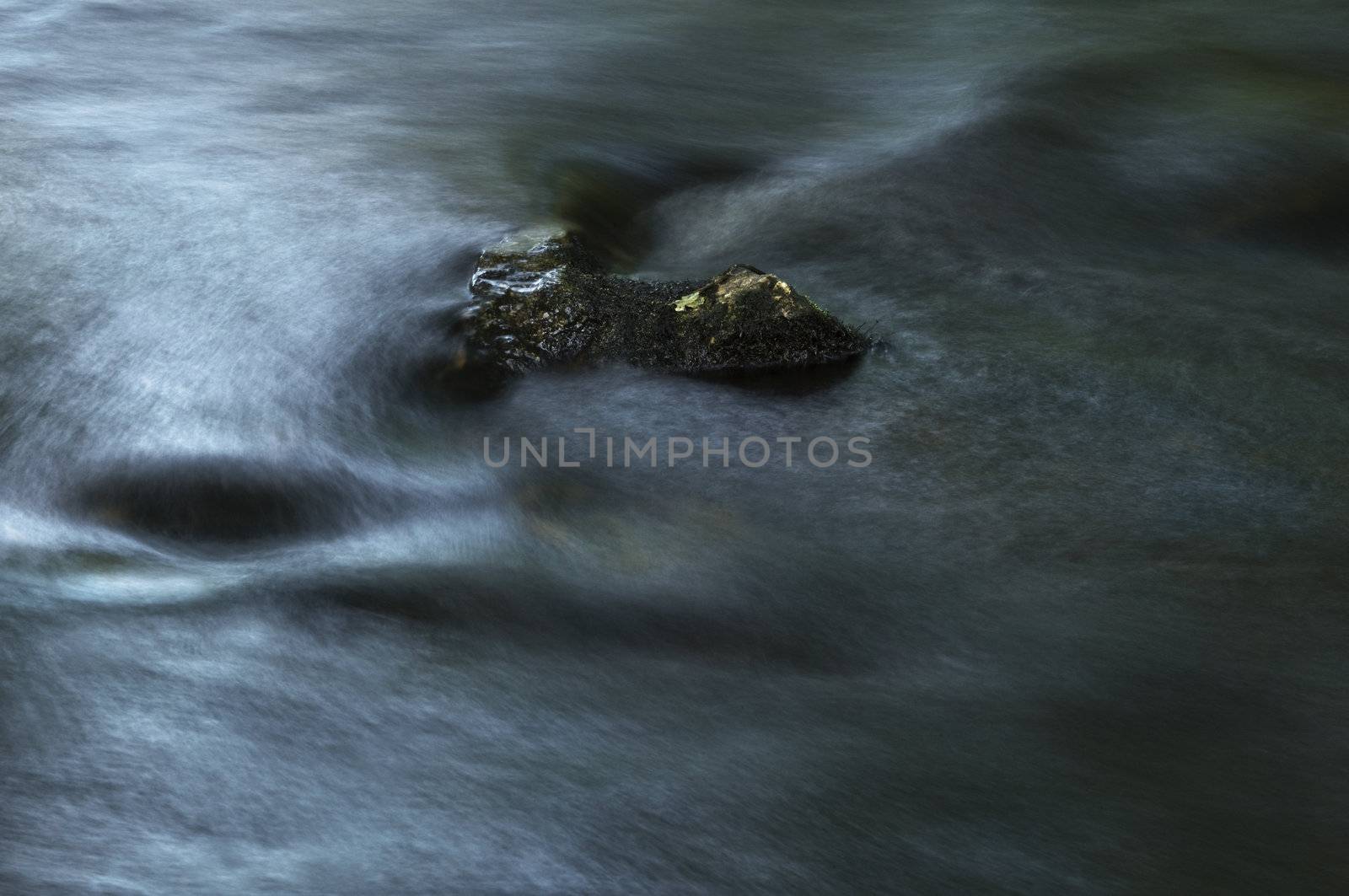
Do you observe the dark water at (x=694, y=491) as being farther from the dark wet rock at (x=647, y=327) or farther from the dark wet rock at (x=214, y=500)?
the dark wet rock at (x=647, y=327)

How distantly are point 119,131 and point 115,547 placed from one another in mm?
4421

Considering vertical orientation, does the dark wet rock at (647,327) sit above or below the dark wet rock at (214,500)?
above

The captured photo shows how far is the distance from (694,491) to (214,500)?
1840 millimetres

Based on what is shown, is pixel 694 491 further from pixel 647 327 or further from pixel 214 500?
pixel 214 500

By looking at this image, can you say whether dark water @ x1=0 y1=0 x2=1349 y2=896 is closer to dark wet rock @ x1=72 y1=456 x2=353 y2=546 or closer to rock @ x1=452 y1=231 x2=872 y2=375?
dark wet rock @ x1=72 y1=456 x2=353 y2=546


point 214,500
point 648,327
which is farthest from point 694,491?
point 214,500

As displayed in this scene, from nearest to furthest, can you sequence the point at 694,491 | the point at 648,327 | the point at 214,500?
the point at 214,500, the point at 694,491, the point at 648,327

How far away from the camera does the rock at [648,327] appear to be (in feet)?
19.7

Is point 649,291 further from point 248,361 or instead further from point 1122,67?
point 1122,67

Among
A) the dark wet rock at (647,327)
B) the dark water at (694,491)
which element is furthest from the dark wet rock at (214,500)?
the dark wet rock at (647,327)

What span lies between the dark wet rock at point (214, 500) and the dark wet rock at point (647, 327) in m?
1.04

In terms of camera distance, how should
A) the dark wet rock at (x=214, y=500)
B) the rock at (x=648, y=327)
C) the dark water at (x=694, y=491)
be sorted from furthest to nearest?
the rock at (x=648, y=327) < the dark wet rock at (x=214, y=500) < the dark water at (x=694, y=491)

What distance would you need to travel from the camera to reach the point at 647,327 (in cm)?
614

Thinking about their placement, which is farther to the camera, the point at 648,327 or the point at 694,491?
the point at 648,327
